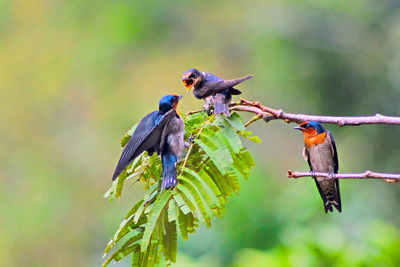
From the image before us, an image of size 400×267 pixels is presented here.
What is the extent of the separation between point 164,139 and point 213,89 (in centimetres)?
30

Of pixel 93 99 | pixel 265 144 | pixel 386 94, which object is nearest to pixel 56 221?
pixel 93 99

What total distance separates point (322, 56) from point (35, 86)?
383 inches

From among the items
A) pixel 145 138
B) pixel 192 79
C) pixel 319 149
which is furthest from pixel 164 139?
pixel 319 149

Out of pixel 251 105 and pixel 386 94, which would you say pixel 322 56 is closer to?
pixel 386 94

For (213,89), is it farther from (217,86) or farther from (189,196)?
(189,196)

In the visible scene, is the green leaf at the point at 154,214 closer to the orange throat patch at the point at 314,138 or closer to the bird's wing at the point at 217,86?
the bird's wing at the point at 217,86

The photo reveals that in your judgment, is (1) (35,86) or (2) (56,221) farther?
(1) (35,86)

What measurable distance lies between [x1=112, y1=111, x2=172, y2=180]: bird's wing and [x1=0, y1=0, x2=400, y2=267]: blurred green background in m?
2.93

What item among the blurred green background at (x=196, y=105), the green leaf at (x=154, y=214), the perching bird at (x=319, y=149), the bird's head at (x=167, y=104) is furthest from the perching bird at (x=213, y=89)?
the blurred green background at (x=196, y=105)

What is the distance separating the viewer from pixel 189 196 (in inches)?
67.7

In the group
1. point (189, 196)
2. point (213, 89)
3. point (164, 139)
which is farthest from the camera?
point (213, 89)

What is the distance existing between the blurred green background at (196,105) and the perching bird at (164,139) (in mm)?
2921

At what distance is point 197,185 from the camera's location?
5.83ft

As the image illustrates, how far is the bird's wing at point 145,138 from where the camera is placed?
1818 millimetres
